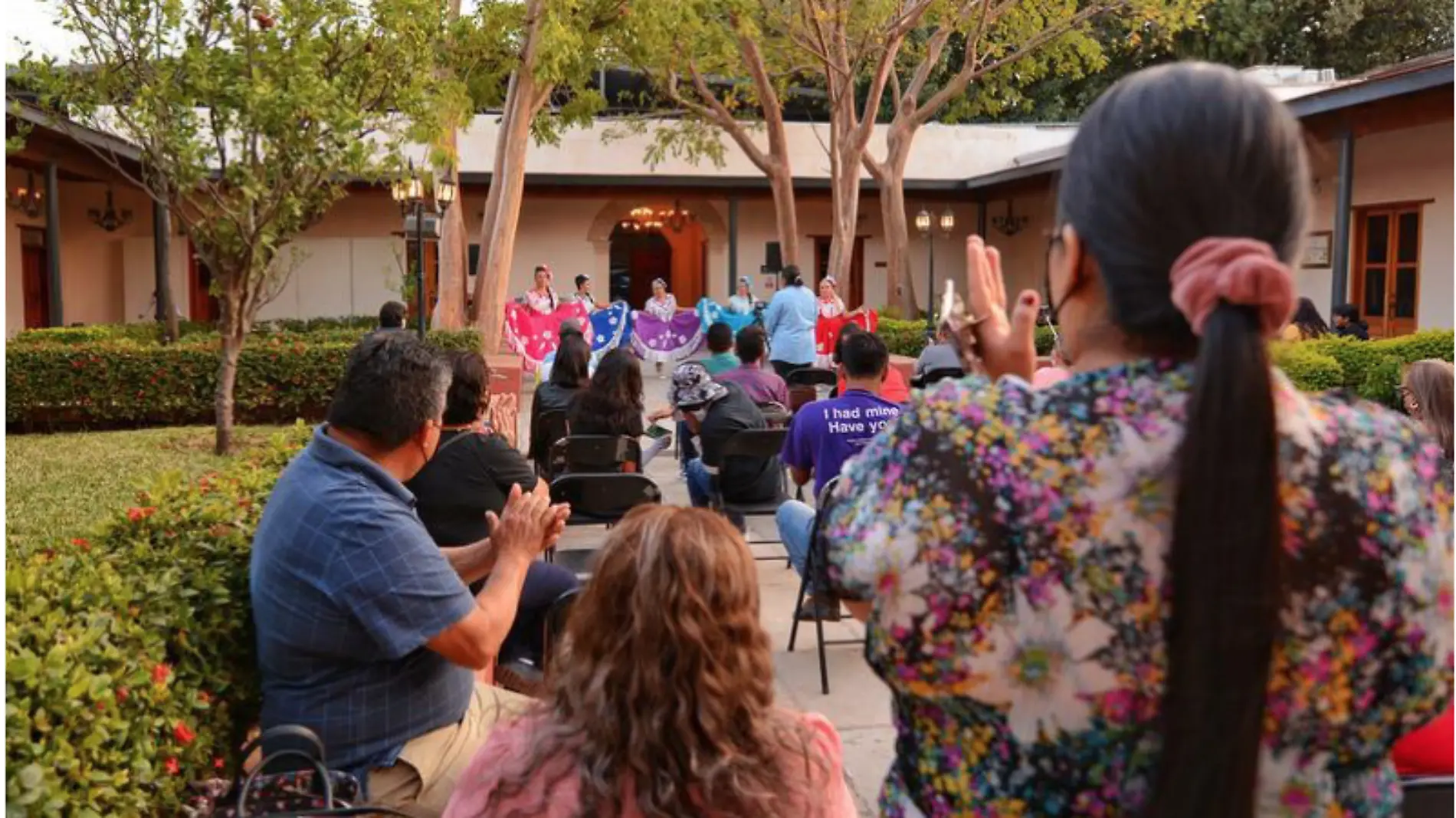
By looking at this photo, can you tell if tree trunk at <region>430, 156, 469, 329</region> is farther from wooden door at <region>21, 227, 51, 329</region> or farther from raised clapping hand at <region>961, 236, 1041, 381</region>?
raised clapping hand at <region>961, 236, 1041, 381</region>

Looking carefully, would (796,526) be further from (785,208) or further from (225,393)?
(785,208)

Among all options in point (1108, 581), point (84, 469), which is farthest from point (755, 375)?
point (1108, 581)

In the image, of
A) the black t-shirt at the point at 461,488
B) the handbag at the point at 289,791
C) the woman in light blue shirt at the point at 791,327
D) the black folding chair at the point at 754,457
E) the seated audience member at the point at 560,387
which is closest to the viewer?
the handbag at the point at 289,791

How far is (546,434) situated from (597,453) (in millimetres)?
945

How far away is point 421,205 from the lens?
1418cm

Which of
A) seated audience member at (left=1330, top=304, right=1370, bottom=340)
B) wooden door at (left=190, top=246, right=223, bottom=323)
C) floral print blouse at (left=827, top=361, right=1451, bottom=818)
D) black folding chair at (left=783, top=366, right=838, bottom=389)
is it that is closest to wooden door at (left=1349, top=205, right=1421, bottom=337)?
seated audience member at (left=1330, top=304, right=1370, bottom=340)

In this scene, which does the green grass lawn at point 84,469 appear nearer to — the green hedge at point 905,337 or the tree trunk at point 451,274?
the tree trunk at point 451,274

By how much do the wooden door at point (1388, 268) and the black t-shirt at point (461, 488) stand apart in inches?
611

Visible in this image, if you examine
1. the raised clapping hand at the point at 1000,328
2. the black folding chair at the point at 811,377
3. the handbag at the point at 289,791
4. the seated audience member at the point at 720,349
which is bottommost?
the handbag at the point at 289,791

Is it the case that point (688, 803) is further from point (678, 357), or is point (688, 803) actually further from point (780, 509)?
point (678, 357)

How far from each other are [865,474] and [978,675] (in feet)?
0.72

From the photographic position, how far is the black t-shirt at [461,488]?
4156 millimetres

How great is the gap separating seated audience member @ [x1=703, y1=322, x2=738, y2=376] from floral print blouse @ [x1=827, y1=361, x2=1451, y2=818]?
7.30 meters


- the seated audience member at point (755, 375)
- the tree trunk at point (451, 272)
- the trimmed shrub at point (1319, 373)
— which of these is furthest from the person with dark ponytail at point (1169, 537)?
the tree trunk at point (451, 272)
